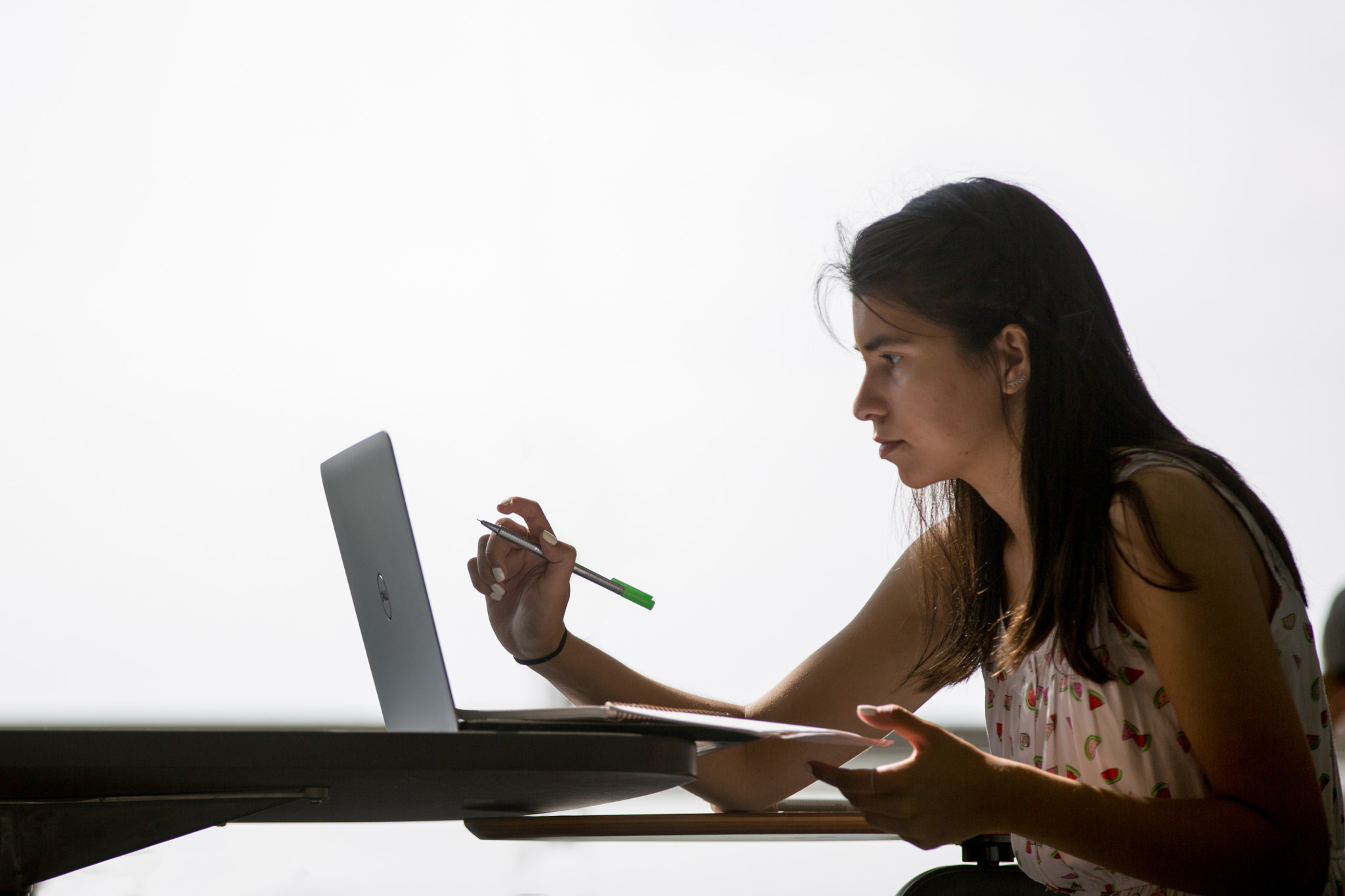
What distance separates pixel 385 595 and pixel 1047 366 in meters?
0.63

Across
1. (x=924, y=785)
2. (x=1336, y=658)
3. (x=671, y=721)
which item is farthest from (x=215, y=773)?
(x=1336, y=658)

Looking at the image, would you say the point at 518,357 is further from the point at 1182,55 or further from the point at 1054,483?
the point at 1182,55

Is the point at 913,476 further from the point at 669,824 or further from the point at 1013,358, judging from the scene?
the point at 669,824

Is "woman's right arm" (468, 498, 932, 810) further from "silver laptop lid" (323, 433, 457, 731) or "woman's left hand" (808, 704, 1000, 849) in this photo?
"woman's left hand" (808, 704, 1000, 849)

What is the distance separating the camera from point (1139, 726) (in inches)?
35.5

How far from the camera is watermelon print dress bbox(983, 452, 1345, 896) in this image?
0.87 m

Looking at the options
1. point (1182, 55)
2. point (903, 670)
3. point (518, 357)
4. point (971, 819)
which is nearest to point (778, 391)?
point (518, 357)

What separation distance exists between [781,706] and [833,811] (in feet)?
0.42

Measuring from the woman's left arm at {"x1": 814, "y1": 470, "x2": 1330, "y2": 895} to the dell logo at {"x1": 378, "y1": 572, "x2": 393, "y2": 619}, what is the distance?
361 millimetres

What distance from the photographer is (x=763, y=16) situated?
2.35 meters

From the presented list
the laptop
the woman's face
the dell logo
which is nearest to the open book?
the laptop

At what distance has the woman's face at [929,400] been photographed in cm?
102

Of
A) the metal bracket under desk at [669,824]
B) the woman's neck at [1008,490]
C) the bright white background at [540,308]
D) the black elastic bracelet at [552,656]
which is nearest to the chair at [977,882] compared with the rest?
the metal bracket under desk at [669,824]

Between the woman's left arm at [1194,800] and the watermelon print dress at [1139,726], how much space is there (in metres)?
0.09
